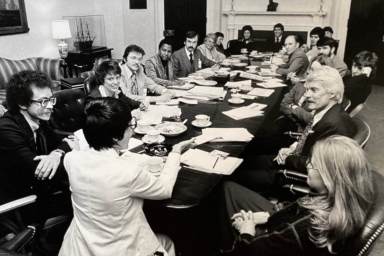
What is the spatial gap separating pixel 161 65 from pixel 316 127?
2.34m

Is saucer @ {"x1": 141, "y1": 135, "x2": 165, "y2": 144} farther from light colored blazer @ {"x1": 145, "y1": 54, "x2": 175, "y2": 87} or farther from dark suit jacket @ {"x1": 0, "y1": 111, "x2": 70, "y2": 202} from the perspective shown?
light colored blazer @ {"x1": 145, "y1": 54, "x2": 175, "y2": 87}

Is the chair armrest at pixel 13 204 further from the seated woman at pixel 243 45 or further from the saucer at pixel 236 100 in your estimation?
the seated woman at pixel 243 45

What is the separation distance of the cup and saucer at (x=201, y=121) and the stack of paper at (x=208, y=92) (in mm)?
768

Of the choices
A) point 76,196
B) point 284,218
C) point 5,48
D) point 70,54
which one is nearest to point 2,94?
point 5,48

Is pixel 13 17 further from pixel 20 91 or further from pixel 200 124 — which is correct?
pixel 200 124

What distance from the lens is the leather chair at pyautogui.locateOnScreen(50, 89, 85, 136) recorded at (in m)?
2.81

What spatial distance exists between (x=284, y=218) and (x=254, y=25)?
6.83 metres

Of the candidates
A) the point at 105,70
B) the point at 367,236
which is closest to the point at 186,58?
the point at 105,70

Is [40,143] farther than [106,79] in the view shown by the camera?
No

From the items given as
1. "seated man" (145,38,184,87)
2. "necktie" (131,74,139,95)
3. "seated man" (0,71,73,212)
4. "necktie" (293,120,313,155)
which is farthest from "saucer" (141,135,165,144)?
"seated man" (145,38,184,87)

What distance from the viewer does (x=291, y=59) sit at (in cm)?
469

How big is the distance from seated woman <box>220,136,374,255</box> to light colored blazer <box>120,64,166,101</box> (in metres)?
2.17

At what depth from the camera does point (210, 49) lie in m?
5.72

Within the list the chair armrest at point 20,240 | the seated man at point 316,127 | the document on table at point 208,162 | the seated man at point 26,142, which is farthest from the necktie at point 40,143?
the seated man at point 316,127
